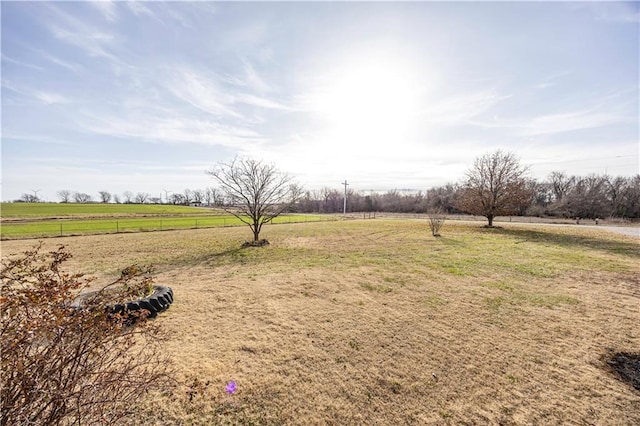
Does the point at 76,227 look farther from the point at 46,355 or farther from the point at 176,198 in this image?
the point at 176,198

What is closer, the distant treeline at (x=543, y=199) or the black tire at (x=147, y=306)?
the black tire at (x=147, y=306)

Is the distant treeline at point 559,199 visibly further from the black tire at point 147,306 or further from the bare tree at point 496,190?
the black tire at point 147,306

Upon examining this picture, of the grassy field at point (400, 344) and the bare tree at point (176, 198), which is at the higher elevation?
the bare tree at point (176, 198)

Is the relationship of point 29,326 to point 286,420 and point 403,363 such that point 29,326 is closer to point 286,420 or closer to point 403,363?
point 286,420

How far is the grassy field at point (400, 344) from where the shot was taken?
10.8 ft

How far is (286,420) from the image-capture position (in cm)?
311

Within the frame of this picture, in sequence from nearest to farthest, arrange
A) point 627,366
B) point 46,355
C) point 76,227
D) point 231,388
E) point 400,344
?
point 46,355, point 231,388, point 627,366, point 400,344, point 76,227

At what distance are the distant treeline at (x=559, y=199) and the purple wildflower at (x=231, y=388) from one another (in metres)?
17.4

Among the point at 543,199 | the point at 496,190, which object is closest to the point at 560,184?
the point at 543,199

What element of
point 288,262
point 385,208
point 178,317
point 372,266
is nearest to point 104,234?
point 288,262

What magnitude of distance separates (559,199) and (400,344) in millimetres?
65905

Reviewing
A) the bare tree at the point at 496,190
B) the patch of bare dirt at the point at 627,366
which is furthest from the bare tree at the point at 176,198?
the patch of bare dirt at the point at 627,366

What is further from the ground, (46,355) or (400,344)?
(46,355)

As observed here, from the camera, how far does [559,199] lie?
51.5 metres
